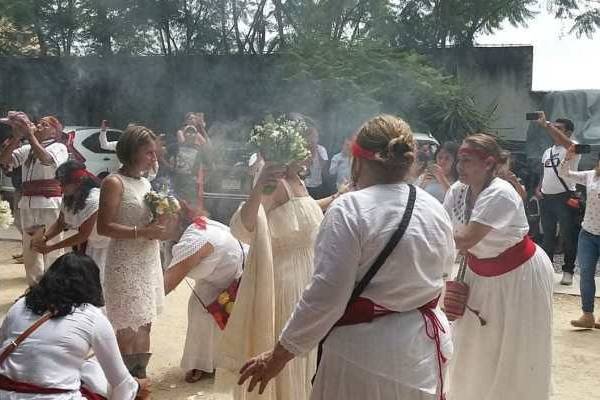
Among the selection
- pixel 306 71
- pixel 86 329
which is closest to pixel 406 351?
pixel 86 329

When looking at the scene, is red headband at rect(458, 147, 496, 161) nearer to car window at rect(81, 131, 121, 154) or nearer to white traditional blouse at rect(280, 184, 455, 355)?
white traditional blouse at rect(280, 184, 455, 355)

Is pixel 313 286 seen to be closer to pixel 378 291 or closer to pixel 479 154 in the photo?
pixel 378 291

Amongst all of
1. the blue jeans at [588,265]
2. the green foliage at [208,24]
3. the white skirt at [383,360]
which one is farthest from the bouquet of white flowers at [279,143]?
the green foliage at [208,24]

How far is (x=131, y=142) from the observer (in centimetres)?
418

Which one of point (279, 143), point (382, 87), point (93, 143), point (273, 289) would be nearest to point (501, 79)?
point (382, 87)

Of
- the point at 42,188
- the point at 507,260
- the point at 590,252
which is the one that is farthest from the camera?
the point at 42,188

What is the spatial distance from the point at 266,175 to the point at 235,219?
0.37 metres

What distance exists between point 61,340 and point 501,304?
2.53 metres

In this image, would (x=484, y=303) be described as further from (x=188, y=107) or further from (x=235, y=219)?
(x=188, y=107)

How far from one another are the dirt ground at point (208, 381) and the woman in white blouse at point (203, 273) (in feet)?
0.69

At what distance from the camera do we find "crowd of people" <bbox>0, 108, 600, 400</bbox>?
251 cm

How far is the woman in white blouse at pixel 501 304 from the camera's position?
4.09 metres

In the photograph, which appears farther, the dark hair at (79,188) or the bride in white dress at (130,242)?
the dark hair at (79,188)

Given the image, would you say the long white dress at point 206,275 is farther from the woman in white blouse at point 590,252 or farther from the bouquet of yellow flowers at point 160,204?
the woman in white blouse at point 590,252
